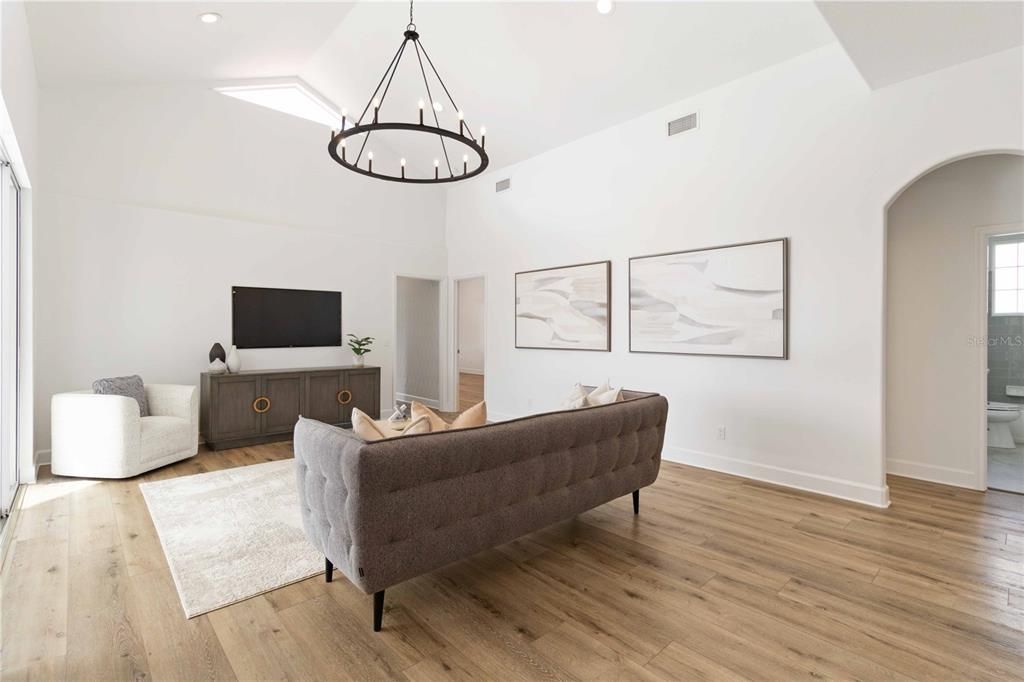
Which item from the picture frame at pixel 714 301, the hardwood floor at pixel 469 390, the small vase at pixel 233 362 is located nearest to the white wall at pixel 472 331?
the hardwood floor at pixel 469 390

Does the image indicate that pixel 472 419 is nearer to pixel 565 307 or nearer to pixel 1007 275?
pixel 565 307

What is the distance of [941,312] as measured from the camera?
4.14 metres

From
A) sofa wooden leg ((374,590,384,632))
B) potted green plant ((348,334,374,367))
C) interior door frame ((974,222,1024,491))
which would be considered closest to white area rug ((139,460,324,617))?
sofa wooden leg ((374,590,384,632))

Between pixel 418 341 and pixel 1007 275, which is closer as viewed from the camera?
pixel 1007 275

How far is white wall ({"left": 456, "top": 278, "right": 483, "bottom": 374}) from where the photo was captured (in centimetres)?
1203

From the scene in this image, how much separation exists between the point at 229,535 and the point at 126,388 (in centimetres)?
243

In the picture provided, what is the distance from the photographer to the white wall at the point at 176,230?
4648 mm

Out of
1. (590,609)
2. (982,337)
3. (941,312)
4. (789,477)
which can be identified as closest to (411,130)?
(590,609)

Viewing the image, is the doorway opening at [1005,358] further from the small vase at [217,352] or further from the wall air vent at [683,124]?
the small vase at [217,352]

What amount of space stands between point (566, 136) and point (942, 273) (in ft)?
12.4

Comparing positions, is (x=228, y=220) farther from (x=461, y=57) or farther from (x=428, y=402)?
(x=428, y=402)

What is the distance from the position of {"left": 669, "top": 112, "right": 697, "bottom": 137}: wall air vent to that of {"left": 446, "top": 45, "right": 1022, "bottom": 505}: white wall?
7cm

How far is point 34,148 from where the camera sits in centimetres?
416

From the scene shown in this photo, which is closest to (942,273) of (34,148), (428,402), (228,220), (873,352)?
(873,352)
